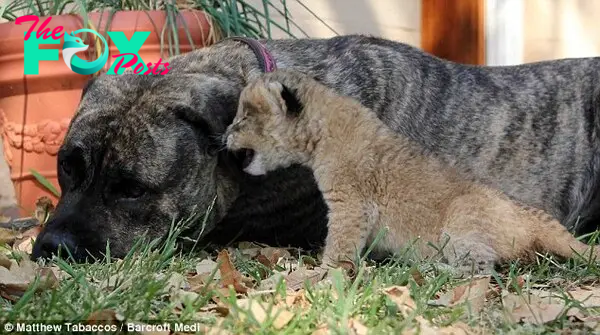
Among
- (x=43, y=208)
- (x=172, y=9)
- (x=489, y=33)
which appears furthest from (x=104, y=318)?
(x=489, y=33)

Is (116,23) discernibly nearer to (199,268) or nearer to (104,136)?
(104,136)

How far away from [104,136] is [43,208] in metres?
1.42

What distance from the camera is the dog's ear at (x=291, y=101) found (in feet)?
11.9

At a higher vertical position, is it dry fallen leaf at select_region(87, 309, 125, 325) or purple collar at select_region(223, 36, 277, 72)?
purple collar at select_region(223, 36, 277, 72)

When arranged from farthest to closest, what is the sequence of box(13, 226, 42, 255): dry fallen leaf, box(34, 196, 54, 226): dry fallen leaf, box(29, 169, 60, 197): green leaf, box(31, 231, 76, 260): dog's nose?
1. box(29, 169, 60, 197): green leaf
2. box(34, 196, 54, 226): dry fallen leaf
3. box(13, 226, 42, 255): dry fallen leaf
4. box(31, 231, 76, 260): dog's nose

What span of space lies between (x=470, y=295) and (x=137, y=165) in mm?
1477

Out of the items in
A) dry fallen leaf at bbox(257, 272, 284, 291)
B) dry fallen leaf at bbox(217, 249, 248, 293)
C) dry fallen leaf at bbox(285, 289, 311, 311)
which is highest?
dry fallen leaf at bbox(285, 289, 311, 311)

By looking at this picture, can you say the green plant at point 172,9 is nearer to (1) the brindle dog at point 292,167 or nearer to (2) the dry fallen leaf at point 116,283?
(1) the brindle dog at point 292,167

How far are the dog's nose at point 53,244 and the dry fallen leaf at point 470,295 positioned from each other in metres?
1.46

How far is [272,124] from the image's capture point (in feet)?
12.0

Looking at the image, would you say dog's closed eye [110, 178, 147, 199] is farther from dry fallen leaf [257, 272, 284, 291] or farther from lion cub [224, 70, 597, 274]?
dry fallen leaf [257, 272, 284, 291]

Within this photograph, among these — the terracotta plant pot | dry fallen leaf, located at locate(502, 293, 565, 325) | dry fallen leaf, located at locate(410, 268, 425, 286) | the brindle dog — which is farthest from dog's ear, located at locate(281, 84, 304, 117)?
the terracotta plant pot

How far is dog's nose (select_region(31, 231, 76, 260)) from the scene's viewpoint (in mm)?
3520

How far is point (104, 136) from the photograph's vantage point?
3.69m
